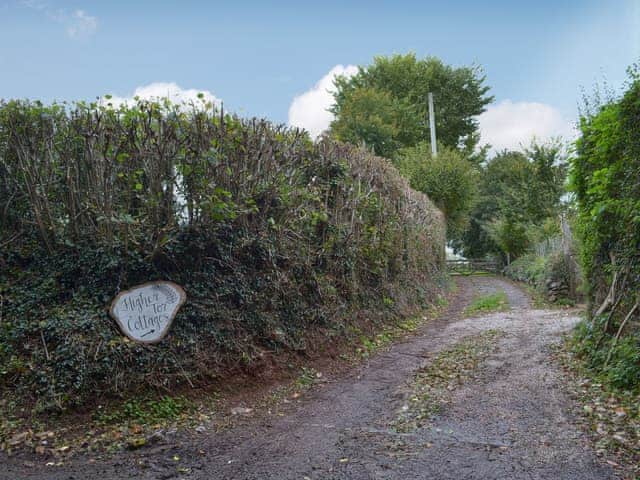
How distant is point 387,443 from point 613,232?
419 centimetres

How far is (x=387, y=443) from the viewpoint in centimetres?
414

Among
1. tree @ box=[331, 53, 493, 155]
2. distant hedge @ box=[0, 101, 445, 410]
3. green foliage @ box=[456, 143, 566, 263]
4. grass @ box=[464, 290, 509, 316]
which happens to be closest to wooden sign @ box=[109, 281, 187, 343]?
distant hedge @ box=[0, 101, 445, 410]

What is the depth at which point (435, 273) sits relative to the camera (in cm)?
1591

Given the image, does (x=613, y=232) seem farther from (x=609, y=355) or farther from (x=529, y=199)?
(x=529, y=199)

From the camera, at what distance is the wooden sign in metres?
5.20

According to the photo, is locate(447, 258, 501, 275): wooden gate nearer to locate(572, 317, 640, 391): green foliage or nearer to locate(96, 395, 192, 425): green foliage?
locate(572, 317, 640, 391): green foliage

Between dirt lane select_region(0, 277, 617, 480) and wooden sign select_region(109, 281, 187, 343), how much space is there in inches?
51.6

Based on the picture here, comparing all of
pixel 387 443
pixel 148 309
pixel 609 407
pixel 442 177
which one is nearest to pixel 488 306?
pixel 609 407

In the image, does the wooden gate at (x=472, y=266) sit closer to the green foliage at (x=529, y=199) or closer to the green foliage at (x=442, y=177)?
the green foliage at (x=529, y=199)

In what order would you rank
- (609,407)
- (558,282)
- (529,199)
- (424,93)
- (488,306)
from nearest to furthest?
(609,407)
(488,306)
(558,282)
(529,199)
(424,93)

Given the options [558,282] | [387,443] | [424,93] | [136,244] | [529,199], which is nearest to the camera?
[387,443]

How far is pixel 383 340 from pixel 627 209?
4.37 m

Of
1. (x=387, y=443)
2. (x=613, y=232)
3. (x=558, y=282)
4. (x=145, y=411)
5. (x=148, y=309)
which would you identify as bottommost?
(x=387, y=443)

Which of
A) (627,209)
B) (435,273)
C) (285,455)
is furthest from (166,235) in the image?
(435,273)
